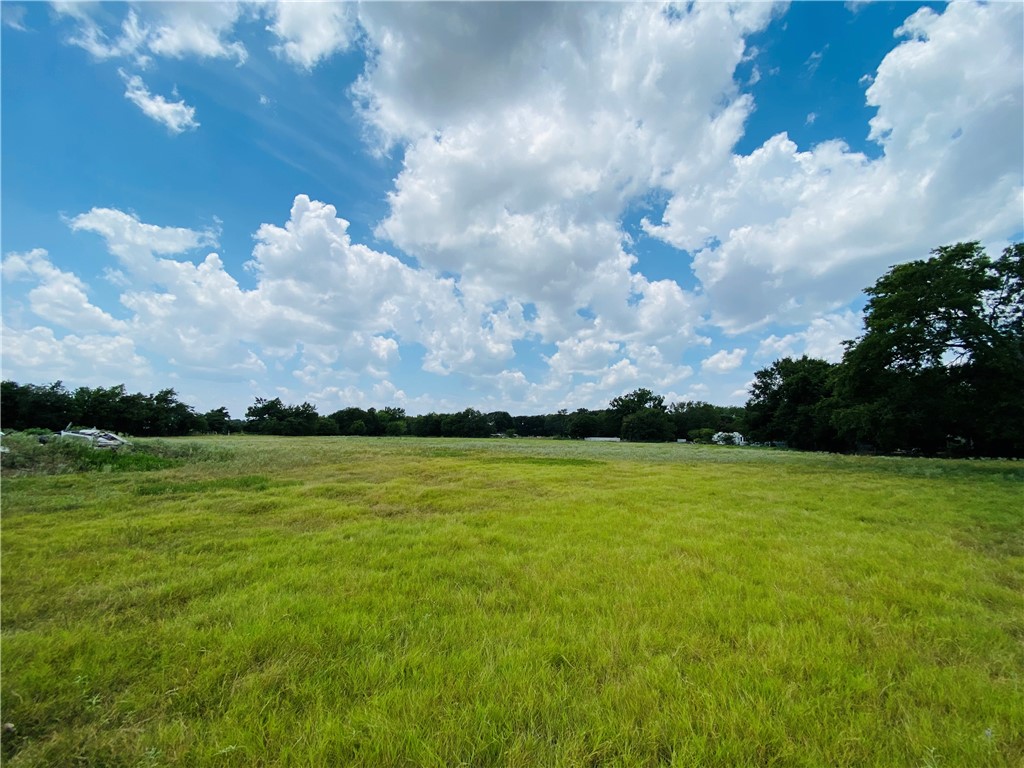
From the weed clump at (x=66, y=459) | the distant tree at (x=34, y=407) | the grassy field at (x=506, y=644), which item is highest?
the distant tree at (x=34, y=407)

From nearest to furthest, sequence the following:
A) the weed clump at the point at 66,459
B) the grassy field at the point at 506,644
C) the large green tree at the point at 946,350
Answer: the grassy field at the point at 506,644, the weed clump at the point at 66,459, the large green tree at the point at 946,350

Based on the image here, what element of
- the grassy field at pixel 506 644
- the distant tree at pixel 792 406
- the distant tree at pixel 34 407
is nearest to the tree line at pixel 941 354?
the grassy field at pixel 506 644

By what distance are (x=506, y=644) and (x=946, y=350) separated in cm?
3023

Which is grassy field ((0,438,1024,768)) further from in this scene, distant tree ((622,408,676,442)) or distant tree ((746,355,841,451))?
distant tree ((622,408,676,442))

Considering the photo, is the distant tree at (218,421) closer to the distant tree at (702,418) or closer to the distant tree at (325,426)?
the distant tree at (325,426)

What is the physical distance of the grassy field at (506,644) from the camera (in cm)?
278

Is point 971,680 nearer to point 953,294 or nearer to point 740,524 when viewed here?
point 740,524

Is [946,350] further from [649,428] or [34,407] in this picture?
[34,407]

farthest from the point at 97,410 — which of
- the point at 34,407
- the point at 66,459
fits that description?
the point at 66,459

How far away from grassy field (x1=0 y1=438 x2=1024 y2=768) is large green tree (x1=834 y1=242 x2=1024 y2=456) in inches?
672

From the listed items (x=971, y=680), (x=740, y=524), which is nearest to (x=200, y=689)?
(x=971, y=680)

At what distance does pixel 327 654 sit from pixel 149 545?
5.82 metres

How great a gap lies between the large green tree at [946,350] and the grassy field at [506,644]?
56.0 feet

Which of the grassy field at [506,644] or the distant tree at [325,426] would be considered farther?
the distant tree at [325,426]
